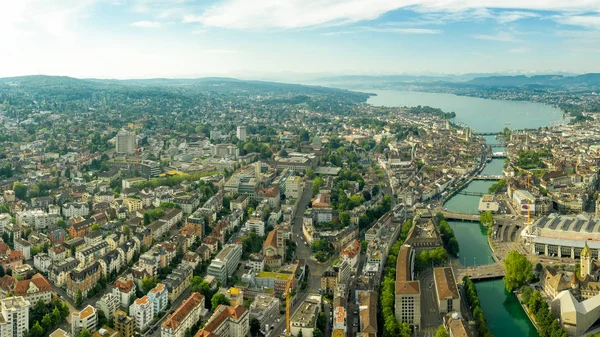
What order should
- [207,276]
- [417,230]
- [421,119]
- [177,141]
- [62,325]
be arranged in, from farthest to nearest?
[421,119]
[177,141]
[417,230]
[207,276]
[62,325]

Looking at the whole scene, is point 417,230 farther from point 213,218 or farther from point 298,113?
point 298,113

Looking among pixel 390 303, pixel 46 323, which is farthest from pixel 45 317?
pixel 390 303

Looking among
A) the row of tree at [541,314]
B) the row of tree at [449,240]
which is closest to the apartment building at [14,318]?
the row of tree at [541,314]

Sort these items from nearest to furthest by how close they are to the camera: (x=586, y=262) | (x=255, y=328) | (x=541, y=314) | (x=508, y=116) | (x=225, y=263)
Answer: (x=255, y=328), (x=541, y=314), (x=225, y=263), (x=586, y=262), (x=508, y=116)

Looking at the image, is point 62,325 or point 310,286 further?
point 310,286

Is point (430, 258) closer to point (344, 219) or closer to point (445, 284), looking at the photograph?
point (445, 284)

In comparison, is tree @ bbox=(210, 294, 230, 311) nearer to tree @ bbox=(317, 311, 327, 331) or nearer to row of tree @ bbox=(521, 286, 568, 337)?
tree @ bbox=(317, 311, 327, 331)

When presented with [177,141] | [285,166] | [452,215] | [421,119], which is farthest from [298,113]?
[452,215]

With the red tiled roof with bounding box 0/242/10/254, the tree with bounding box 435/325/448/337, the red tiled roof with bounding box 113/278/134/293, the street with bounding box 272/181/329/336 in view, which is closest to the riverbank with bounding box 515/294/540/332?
the tree with bounding box 435/325/448/337

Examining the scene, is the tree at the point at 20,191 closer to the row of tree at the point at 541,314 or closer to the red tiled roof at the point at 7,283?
the red tiled roof at the point at 7,283
